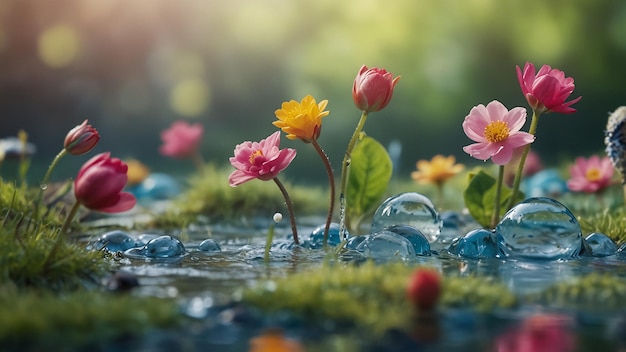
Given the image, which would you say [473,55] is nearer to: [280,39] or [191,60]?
[280,39]

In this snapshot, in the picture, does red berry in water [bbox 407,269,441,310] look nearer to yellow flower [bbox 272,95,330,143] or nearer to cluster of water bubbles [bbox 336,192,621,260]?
cluster of water bubbles [bbox 336,192,621,260]

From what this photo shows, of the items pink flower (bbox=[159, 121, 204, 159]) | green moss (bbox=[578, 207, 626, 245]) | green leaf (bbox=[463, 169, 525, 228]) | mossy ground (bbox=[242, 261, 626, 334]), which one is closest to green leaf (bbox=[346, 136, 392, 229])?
green leaf (bbox=[463, 169, 525, 228])

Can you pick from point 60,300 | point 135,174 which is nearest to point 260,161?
point 60,300

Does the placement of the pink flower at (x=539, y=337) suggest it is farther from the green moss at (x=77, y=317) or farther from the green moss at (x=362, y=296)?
the green moss at (x=77, y=317)

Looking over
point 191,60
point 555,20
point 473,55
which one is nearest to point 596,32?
point 555,20

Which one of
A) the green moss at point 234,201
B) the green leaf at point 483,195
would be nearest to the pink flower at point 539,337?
the green leaf at point 483,195

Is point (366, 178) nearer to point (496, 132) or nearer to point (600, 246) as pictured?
point (496, 132)
